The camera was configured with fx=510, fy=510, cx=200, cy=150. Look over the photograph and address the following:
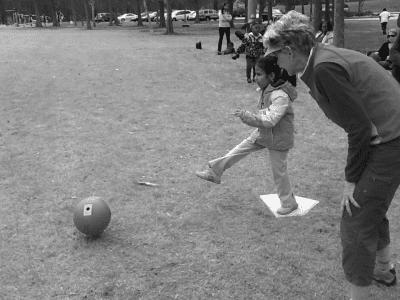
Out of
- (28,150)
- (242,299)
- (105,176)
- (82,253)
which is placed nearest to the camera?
(242,299)

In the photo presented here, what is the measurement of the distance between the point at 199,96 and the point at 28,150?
498cm

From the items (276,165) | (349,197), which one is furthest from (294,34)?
(276,165)

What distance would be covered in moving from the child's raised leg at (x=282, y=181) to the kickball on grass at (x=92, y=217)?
1.69 metres

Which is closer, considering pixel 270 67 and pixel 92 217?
pixel 92 217

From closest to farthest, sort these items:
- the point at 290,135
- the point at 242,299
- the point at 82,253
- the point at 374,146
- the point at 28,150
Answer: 1. the point at 374,146
2. the point at 242,299
3. the point at 82,253
4. the point at 290,135
5. the point at 28,150

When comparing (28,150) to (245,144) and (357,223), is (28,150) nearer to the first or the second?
(245,144)

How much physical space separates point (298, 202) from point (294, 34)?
2.86m

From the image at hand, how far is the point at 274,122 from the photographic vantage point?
15.5 feet

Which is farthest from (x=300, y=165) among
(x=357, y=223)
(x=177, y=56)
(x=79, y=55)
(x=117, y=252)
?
(x=79, y=55)

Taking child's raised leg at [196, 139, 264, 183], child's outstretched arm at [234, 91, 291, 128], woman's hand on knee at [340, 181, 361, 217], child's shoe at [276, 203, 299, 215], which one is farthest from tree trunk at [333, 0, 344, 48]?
woman's hand on knee at [340, 181, 361, 217]

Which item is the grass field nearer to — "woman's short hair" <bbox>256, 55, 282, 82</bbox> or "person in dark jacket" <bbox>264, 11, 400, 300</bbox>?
"person in dark jacket" <bbox>264, 11, 400, 300</bbox>

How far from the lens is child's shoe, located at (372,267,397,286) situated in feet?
12.7

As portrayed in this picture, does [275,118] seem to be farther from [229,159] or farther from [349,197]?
[349,197]

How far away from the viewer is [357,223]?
3141 mm
